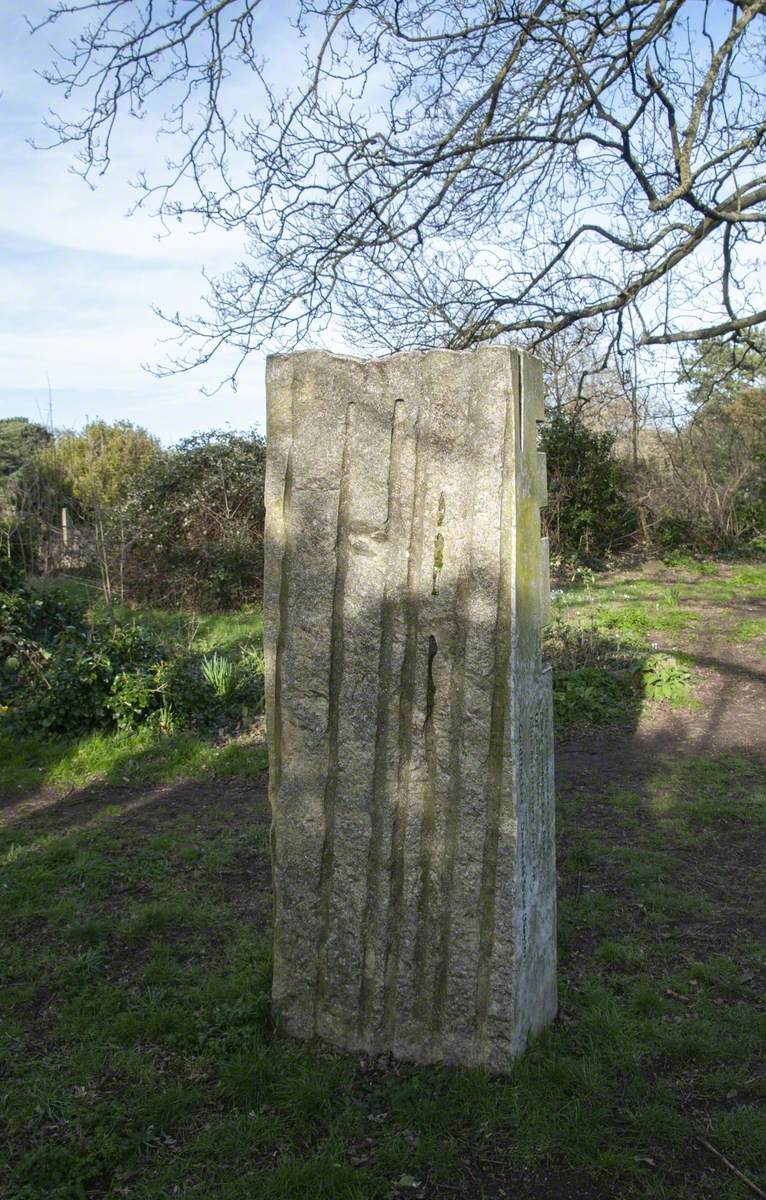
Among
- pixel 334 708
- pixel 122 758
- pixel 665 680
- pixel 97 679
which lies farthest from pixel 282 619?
pixel 665 680

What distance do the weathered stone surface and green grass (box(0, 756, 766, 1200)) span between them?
24cm

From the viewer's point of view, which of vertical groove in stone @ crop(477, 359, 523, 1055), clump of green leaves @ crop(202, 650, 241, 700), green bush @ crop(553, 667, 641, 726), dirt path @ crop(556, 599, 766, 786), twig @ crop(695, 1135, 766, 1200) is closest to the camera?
twig @ crop(695, 1135, 766, 1200)

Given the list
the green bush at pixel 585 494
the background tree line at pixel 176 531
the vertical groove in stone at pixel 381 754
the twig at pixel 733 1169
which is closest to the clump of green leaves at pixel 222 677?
the background tree line at pixel 176 531

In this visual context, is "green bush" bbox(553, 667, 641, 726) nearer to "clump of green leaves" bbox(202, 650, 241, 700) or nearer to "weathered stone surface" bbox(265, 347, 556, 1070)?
"clump of green leaves" bbox(202, 650, 241, 700)

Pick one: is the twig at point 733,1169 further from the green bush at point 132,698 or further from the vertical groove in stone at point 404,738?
the green bush at point 132,698

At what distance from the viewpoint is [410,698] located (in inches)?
116

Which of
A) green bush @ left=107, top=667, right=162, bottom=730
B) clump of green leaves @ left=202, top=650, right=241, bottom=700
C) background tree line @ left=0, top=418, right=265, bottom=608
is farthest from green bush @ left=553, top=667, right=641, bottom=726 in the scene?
background tree line @ left=0, top=418, right=265, bottom=608

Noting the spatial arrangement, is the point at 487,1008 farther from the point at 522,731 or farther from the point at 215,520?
the point at 215,520

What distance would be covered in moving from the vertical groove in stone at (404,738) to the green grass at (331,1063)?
0.29 meters

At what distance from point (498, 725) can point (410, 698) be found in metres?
0.29

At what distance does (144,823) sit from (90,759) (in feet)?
4.00

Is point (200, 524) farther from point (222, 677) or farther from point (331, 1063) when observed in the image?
point (331, 1063)

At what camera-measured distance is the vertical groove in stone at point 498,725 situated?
2.75m

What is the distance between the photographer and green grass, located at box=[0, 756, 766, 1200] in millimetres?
2619
